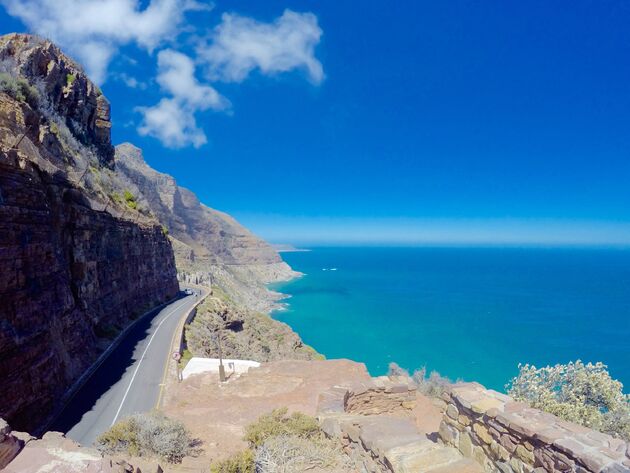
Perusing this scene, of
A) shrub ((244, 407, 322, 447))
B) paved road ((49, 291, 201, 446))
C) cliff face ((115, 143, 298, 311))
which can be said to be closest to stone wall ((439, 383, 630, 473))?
shrub ((244, 407, 322, 447))

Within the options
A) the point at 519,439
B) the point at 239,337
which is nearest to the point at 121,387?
the point at 519,439

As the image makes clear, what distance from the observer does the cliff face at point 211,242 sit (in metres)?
90.6

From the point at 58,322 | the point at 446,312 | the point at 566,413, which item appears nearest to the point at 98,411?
the point at 58,322

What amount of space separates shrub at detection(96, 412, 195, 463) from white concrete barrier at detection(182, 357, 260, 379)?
821 cm

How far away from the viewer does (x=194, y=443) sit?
9.59 meters

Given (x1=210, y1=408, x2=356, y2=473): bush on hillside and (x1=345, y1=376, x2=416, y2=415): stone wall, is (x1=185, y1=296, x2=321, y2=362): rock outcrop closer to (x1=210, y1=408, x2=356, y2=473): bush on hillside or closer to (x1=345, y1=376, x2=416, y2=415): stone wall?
(x1=345, y1=376, x2=416, y2=415): stone wall

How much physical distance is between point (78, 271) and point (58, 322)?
5497 millimetres

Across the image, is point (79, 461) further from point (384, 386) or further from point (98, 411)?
point (98, 411)

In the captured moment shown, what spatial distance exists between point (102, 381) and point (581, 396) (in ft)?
62.3

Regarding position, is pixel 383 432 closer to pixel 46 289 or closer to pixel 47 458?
pixel 47 458

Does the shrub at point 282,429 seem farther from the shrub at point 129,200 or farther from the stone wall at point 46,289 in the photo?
the shrub at point 129,200

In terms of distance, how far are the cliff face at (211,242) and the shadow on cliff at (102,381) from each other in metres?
49.4

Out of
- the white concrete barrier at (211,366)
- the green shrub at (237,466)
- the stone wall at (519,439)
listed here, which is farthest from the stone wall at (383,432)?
the white concrete barrier at (211,366)

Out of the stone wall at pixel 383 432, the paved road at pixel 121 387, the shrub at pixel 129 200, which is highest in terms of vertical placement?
the shrub at pixel 129 200
